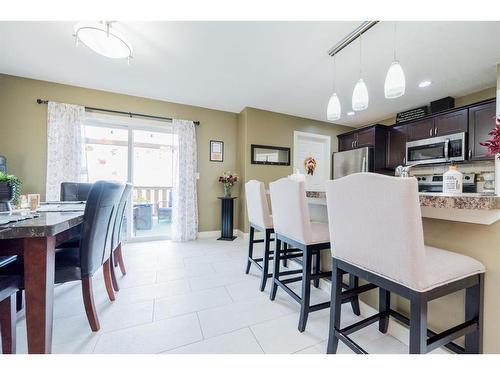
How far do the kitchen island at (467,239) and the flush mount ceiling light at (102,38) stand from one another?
2468mm

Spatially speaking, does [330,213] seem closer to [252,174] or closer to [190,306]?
[190,306]

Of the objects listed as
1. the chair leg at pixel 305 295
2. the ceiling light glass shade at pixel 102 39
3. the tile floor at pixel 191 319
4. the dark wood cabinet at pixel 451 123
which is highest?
the ceiling light glass shade at pixel 102 39

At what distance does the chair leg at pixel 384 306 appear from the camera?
50.4 inches

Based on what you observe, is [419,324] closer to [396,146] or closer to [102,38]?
[102,38]

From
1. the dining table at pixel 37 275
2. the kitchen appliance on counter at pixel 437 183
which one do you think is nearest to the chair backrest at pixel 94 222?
the dining table at pixel 37 275

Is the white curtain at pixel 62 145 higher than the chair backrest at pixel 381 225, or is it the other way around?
the white curtain at pixel 62 145

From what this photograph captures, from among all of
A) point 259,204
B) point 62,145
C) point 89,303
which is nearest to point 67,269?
point 89,303

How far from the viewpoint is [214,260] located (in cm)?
274

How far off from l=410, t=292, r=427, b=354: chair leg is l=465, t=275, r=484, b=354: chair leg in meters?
0.40

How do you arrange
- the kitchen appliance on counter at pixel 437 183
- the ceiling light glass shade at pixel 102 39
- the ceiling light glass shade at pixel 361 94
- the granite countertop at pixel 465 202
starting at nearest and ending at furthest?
the granite countertop at pixel 465 202 < the ceiling light glass shade at pixel 102 39 < the ceiling light glass shade at pixel 361 94 < the kitchen appliance on counter at pixel 437 183

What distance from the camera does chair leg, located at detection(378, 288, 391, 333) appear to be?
128 centimetres

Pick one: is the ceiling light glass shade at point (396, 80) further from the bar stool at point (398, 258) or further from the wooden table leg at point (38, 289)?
the wooden table leg at point (38, 289)
